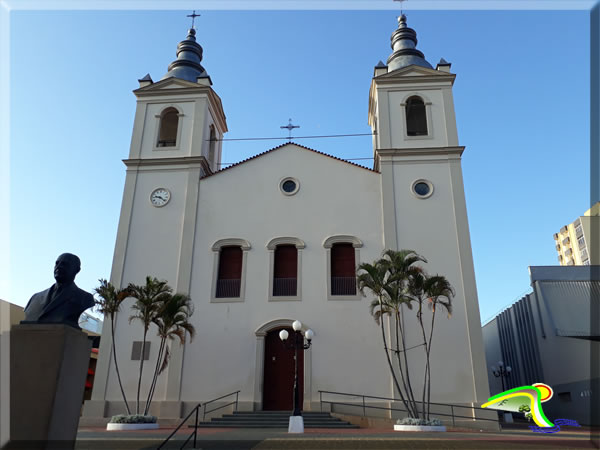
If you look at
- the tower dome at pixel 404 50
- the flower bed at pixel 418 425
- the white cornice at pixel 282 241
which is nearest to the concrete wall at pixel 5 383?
the flower bed at pixel 418 425

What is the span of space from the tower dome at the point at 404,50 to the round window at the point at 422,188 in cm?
595

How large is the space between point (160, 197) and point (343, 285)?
28.2 feet

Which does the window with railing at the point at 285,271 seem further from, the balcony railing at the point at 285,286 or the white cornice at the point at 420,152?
the white cornice at the point at 420,152

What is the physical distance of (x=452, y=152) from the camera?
1902cm

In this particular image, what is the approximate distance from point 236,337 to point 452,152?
1140 centimetres

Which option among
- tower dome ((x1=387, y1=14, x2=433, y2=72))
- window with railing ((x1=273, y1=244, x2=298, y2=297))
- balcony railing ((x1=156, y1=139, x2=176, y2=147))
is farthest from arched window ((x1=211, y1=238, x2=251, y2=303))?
tower dome ((x1=387, y1=14, x2=433, y2=72))

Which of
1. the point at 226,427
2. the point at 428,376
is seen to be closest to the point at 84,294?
the point at 226,427

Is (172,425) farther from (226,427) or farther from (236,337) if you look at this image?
(236,337)

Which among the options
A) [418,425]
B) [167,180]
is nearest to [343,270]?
[418,425]

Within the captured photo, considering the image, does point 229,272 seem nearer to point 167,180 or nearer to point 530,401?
point 167,180

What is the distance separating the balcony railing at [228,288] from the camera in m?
17.7

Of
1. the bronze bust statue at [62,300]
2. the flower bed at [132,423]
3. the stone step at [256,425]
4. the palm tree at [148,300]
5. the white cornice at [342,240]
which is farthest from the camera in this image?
the white cornice at [342,240]

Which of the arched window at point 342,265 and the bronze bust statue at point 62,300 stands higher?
the arched window at point 342,265

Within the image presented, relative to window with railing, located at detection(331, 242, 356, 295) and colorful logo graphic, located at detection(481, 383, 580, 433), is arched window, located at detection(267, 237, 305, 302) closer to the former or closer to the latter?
window with railing, located at detection(331, 242, 356, 295)
